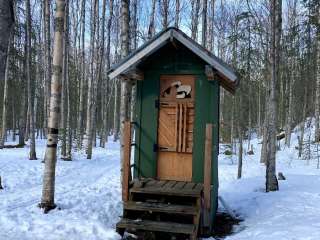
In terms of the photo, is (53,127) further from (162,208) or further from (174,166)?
(162,208)

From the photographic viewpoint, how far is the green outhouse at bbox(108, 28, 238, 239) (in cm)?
746

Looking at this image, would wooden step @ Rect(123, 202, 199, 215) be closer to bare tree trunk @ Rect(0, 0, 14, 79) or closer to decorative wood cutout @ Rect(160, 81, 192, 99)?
decorative wood cutout @ Rect(160, 81, 192, 99)

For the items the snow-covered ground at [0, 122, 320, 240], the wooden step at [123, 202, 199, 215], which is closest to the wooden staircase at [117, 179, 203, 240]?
the wooden step at [123, 202, 199, 215]

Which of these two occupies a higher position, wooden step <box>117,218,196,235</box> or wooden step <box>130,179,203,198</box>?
wooden step <box>130,179,203,198</box>

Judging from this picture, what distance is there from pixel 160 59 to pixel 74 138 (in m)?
14.4

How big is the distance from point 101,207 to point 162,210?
192 cm

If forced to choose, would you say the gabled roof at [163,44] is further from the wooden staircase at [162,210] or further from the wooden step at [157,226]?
the wooden step at [157,226]

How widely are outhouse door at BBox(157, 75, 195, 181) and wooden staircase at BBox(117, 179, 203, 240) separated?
0.36 meters

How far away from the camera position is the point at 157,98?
8266 millimetres

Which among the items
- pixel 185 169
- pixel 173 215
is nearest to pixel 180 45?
pixel 185 169

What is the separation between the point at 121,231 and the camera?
7.11 m

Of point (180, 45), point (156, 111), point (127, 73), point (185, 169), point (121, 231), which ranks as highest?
point (180, 45)

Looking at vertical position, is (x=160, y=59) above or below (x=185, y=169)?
above

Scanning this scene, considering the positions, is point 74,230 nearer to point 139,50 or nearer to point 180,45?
point 139,50
